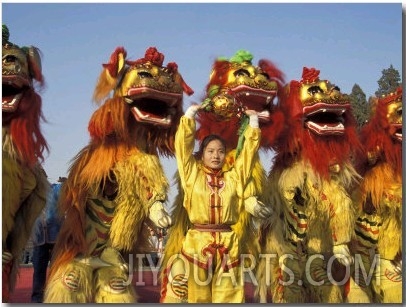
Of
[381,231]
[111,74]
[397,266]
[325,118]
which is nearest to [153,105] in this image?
[111,74]

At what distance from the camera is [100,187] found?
13.7 ft

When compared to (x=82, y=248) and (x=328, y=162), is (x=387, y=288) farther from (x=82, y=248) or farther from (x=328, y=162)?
(x=82, y=248)

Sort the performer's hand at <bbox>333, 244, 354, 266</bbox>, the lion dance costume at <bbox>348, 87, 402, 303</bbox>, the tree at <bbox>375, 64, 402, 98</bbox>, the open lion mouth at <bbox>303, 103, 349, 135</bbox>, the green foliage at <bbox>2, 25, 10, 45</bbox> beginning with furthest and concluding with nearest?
1. the tree at <bbox>375, 64, 402, 98</bbox>
2. the lion dance costume at <bbox>348, 87, 402, 303</bbox>
3. the open lion mouth at <bbox>303, 103, 349, 135</bbox>
4. the performer's hand at <bbox>333, 244, 354, 266</bbox>
5. the green foliage at <bbox>2, 25, 10, 45</bbox>

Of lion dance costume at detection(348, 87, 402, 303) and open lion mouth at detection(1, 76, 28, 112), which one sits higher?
open lion mouth at detection(1, 76, 28, 112)

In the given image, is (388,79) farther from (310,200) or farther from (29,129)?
(29,129)

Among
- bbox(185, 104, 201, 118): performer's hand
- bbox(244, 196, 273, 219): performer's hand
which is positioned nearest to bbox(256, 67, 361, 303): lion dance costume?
bbox(244, 196, 273, 219): performer's hand

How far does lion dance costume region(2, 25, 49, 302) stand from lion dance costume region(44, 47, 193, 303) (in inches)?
8.4

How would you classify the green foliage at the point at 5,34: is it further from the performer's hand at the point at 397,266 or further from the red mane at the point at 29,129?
the performer's hand at the point at 397,266

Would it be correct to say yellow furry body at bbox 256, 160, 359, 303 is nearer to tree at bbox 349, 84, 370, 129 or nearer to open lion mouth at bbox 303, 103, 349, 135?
open lion mouth at bbox 303, 103, 349, 135

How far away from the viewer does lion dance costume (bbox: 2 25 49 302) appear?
399cm

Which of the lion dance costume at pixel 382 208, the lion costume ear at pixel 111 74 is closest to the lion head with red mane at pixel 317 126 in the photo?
the lion dance costume at pixel 382 208

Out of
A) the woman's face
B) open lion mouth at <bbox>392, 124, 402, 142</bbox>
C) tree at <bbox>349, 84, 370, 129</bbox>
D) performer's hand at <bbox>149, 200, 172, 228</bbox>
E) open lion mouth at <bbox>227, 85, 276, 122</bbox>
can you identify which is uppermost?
tree at <bbox>349, 84, 370, 129</bbox>

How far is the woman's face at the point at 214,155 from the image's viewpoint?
3930 mm

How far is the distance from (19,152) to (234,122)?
54.8 inches
